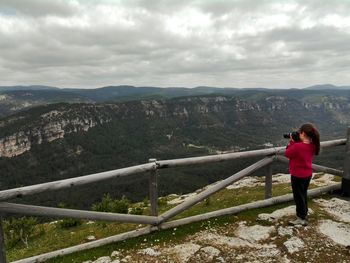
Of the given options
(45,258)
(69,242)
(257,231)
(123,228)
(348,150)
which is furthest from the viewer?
(348,150)

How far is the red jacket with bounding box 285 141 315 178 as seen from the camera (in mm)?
7734

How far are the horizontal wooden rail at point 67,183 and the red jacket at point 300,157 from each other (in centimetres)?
327

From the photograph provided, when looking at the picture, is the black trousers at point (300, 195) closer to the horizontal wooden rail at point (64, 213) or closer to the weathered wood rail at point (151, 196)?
the weathered wood rail at point (151, 196)

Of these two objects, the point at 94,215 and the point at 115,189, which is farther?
the point at 115,189

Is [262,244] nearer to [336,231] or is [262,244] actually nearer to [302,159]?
[336,231]

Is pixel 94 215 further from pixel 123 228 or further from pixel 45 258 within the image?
pixel 123 228

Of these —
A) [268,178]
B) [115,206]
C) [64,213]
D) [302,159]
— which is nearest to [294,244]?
[302,159]

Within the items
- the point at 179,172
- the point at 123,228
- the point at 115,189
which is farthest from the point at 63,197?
the point at 123,228

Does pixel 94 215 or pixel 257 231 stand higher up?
pixel 94 215

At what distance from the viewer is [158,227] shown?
7676 mm

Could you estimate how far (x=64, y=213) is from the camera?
6383 mm

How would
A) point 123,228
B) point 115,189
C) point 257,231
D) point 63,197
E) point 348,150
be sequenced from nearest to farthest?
point 257,231
point 123,228
point 348,150
point 63,197
point 115,189

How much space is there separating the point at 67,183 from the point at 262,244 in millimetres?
4117

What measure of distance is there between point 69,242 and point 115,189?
145005 mm
